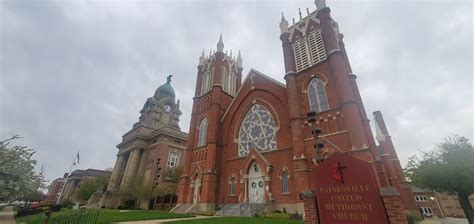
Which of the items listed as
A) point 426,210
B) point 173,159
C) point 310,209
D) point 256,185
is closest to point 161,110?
point 173,159

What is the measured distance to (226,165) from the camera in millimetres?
Answer: 23594

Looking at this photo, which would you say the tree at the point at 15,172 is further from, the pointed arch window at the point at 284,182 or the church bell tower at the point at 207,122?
the pointed arch window at the point at 284,182

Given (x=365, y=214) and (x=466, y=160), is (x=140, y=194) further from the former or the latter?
(x=466, y=160)

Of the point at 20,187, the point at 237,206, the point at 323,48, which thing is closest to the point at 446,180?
the point at 323,48

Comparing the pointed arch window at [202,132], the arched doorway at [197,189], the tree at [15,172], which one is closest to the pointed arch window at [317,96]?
the pointed arch window at [202,132]

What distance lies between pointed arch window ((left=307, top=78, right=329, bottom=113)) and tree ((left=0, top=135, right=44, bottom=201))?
A: 20.6m

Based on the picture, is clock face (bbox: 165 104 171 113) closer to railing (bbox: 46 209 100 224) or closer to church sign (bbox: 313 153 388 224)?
railing (bbox: 46 209 100 224)

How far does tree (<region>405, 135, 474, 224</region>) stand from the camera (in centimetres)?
1545

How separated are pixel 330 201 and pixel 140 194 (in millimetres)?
30967

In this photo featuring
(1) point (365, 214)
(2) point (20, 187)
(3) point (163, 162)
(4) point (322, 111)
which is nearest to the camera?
(1) point (365, 214)

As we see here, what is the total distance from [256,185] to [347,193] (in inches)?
594

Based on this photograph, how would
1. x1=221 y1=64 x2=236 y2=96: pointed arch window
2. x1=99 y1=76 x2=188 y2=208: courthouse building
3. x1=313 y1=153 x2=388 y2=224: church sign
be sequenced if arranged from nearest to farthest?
x1=313 y1=153 x2=388 y2=224: church sign
x1=221 y1=64 x2=236 y2=96: pointed arch window
x1=99 y1=76 x2=188 y2=208: courthouse building

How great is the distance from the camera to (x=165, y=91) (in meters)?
58.2

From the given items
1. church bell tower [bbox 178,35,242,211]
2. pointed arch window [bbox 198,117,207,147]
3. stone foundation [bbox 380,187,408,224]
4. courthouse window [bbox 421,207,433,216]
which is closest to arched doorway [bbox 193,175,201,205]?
church bell tower [bbox 178,35,242,211]
